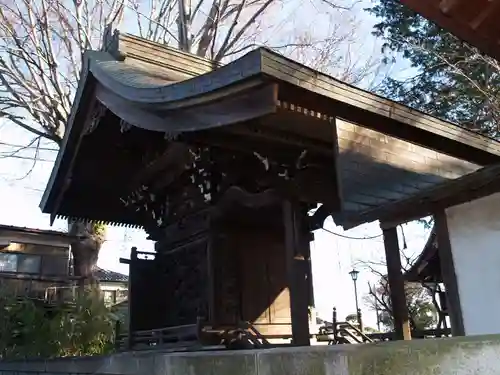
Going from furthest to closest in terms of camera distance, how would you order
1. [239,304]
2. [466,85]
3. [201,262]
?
[466,85], [201,262], [239,304]

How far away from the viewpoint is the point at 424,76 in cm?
1386

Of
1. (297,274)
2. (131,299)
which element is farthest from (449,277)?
(131,299)

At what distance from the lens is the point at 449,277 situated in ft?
15.5

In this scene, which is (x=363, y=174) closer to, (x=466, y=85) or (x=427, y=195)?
(x=427, y=195)

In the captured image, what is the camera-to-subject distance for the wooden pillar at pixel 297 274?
525 cm

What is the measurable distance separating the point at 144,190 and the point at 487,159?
5.12m

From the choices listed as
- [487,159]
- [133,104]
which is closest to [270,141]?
[133,104]

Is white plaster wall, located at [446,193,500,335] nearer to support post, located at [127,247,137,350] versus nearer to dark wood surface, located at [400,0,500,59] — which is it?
dark wood surface, located at [400,0,500,59]

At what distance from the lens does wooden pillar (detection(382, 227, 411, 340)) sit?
5.15 m

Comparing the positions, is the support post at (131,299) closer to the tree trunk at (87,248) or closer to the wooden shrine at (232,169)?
the wooden shrine at (232,169)

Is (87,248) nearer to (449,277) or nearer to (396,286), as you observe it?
(396,286)

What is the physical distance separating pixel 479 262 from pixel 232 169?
2995 mm

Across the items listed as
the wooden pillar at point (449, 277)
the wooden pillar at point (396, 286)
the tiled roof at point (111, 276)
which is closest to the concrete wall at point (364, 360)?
the wooden pillar at point (449, 277)

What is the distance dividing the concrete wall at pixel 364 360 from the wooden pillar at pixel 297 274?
104 inches
